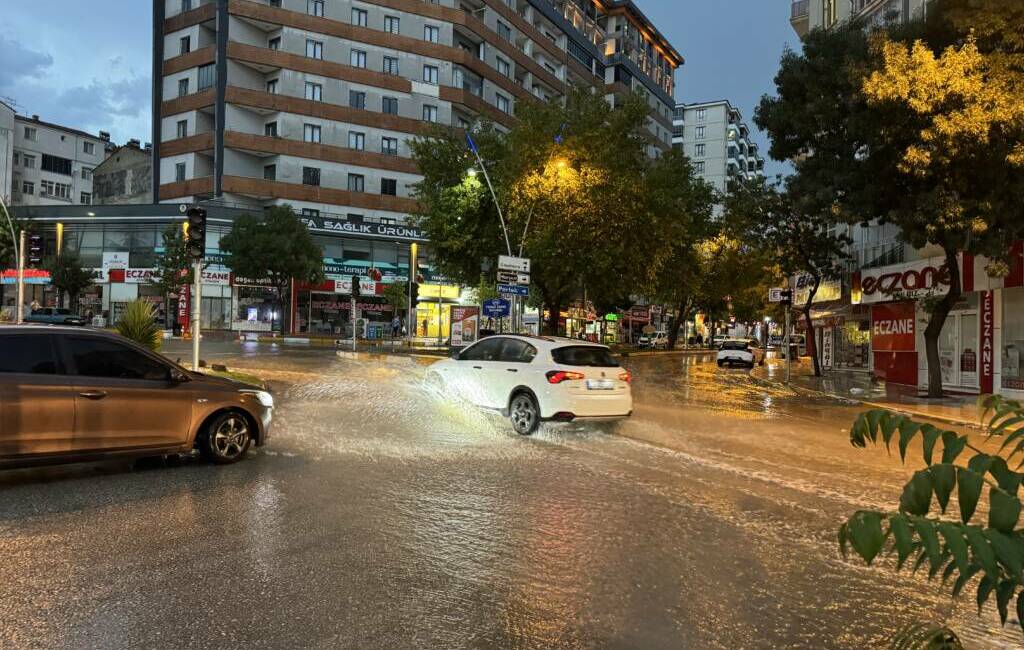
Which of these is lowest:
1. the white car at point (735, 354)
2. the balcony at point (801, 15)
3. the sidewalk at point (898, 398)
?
the sidewalk at point (898, 398)

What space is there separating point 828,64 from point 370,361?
18936 millimetres

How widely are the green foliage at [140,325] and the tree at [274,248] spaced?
24734 millimetres

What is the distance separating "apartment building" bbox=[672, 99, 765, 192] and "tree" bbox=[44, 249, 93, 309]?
85.0m

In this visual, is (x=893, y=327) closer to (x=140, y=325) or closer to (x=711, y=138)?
(x=140, y=325)

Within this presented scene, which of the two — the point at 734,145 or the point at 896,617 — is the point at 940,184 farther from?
the point at 734,145

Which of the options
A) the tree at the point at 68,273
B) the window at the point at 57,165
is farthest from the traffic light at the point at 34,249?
the window at the point at 57,165

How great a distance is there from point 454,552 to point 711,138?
114 meters

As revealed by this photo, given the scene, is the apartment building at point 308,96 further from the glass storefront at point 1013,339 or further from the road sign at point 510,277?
the glass storefront at point 1013,339

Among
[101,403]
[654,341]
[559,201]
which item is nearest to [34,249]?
[559,201]

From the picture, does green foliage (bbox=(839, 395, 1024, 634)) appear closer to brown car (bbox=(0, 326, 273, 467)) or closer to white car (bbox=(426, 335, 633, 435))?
brown car (bbox=(0, 326, 273, 467))

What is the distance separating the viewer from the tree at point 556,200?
25859mm

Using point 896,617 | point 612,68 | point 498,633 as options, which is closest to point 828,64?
point 896,617

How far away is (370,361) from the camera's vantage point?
27.3m

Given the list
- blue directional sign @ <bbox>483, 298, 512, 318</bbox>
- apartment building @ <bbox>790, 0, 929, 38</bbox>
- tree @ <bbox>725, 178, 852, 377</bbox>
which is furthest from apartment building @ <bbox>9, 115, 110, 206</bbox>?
apartment building @ <bbox>790, 0, 929, 38</bbox>
